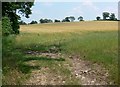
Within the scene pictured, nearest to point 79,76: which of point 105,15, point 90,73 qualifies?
point 90,73

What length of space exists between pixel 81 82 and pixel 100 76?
135 cm

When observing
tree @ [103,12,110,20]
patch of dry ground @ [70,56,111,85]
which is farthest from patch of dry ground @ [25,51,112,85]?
tree @ [103,12,110,20]

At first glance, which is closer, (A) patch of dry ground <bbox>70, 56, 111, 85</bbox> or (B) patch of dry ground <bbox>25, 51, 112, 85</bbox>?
(B) patch of dry ground <bbox>25, 51, 112, 85</bbox>

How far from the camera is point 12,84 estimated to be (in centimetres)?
1060

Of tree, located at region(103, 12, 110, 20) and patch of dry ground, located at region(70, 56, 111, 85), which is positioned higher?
patch of dry ground, located at region(70, 56, 111, 85)

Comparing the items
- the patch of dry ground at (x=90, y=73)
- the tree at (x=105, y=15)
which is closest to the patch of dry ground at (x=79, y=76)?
the patch of dry ground at (x=90, y=73)

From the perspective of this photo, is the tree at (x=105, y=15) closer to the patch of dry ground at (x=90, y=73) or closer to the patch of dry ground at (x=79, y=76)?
the patch of dry ground at (x=90, y=73)

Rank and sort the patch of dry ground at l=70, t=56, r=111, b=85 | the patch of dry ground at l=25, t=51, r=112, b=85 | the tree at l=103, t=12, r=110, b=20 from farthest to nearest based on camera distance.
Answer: the tree at l=103, t=12, r=110, b=20
the patch of dry ground at l=70, t=56, r=111, b=85
the patch of dry ground at l=25, t=51, r=112, b=85

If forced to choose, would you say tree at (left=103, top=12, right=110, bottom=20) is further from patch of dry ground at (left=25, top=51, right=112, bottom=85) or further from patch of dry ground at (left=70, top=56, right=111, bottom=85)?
patch of dry ground at (left=25, top=51, right=112, bottom=85)

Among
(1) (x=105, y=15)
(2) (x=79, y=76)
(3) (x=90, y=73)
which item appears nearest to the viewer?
(2) (x=79, y=76)

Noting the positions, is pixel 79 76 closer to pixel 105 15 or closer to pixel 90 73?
pixel 90 73

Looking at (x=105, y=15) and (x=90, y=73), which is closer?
(x=90, y=73)

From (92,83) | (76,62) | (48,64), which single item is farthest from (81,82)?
(76,62)

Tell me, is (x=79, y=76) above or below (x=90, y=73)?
above
